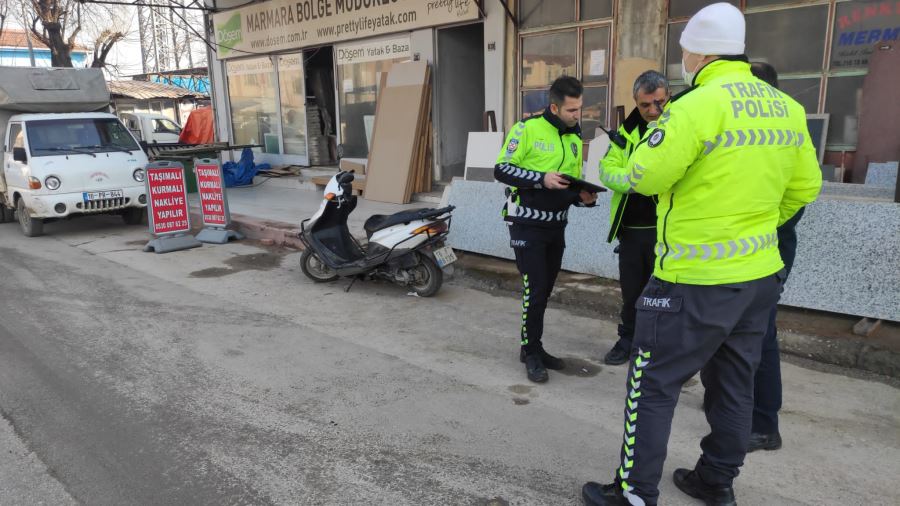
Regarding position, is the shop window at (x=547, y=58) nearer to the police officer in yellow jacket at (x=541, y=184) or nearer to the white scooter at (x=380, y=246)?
the white scooter at (x=380, y=246)

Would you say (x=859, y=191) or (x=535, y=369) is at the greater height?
(x=859, y=191)

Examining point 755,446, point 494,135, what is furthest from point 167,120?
point 755,446

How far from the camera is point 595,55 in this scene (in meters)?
9.32

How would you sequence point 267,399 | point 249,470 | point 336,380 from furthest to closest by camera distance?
1. point 336,380
2. point 267,399
3. point 249,470

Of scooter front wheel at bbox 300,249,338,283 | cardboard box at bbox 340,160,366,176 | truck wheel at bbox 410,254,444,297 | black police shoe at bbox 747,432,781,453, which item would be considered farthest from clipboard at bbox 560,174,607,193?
cardboard box at bbox 340,160,366,176

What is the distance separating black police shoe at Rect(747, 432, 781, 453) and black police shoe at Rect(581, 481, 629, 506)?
0.98 meters

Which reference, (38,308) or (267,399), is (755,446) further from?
Result: (38,308)

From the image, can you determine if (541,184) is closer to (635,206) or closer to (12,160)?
(635,206)

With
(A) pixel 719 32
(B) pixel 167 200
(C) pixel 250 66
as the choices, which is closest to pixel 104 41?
(C) pixel 250 66

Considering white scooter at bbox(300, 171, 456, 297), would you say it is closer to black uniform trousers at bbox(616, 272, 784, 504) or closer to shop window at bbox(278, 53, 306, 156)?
black uniform trousers at bbox(616, 272, 784, 504)

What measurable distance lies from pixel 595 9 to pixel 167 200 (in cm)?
666

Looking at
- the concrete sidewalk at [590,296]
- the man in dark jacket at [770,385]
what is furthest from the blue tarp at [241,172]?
the man in dark jacket at [770,385]

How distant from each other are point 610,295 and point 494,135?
418cm

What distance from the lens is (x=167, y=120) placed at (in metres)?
22.4
